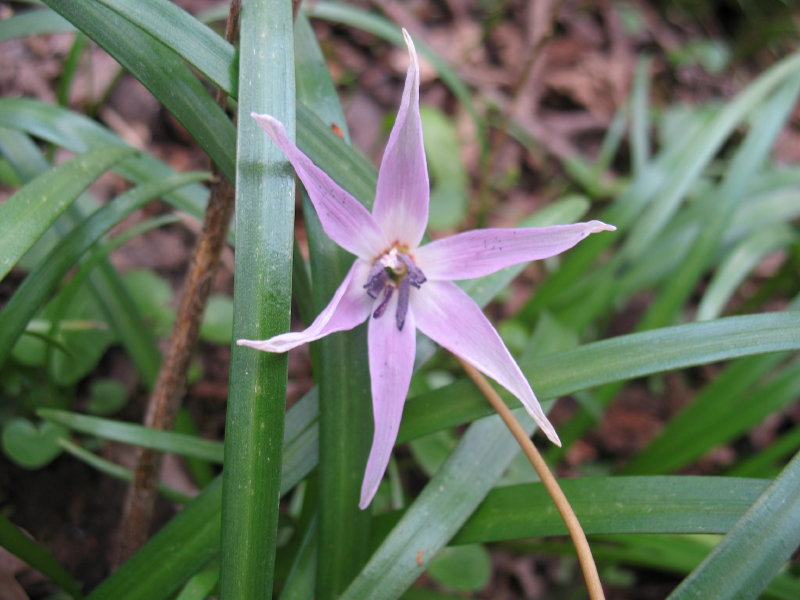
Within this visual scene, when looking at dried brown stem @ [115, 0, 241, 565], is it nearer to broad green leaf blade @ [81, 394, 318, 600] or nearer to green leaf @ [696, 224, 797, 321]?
broad green leaf blade @ [81, 394, 318, 600]

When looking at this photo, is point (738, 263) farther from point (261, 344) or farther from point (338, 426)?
point (261, 344)

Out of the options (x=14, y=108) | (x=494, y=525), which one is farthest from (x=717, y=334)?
(x=14, y=108)

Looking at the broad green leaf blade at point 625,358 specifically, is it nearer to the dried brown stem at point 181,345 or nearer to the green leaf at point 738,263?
the dried brown stem at point 181,345

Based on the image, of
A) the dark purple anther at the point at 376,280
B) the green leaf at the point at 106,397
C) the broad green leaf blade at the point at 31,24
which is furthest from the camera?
the green leaf at the point at 106,397

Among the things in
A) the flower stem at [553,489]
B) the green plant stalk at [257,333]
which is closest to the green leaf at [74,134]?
the green plant stalk at [257,333]

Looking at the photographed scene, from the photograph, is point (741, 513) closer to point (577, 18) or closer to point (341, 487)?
point (341, 487)

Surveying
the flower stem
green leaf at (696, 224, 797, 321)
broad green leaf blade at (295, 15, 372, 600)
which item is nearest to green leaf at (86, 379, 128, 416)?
broad green leaf blade at (295, 15, 372, 600)
